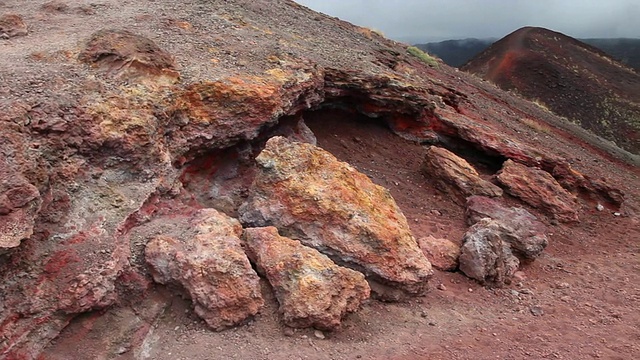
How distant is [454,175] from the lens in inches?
400

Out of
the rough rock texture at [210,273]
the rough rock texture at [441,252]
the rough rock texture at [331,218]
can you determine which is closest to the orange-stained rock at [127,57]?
the rough rock texture at [331,218]

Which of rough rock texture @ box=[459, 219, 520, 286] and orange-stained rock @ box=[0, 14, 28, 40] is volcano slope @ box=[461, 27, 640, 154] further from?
orange-stained rock @ box=[0, 14, 28, 40]

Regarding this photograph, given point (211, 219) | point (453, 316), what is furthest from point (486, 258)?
point (211, 219)

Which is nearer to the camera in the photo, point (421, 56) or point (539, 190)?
point (539, 190)

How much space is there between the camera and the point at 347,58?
38.3 feet

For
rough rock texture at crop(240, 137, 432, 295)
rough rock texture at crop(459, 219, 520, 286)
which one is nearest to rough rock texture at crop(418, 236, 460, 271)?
rough rock texture at crop(459, 219, 520, 286)

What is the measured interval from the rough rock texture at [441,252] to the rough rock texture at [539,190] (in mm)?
3185

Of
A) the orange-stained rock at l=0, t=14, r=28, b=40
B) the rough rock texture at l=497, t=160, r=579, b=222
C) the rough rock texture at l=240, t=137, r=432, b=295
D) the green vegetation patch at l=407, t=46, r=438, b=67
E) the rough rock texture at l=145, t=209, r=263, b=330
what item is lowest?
the rough rock texture at l=145, t=209, r=263, b=330

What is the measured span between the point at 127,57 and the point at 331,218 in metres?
3.76

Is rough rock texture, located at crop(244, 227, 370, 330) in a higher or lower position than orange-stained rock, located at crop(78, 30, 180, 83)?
lower

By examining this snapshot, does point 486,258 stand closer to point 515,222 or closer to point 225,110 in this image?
point 515,222

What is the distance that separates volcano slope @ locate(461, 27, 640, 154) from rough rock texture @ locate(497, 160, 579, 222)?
23.0 m

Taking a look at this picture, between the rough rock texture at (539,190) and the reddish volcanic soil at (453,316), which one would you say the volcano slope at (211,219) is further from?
the rough rock texture at (539,190)

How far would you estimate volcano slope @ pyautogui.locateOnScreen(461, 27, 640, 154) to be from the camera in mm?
34328
